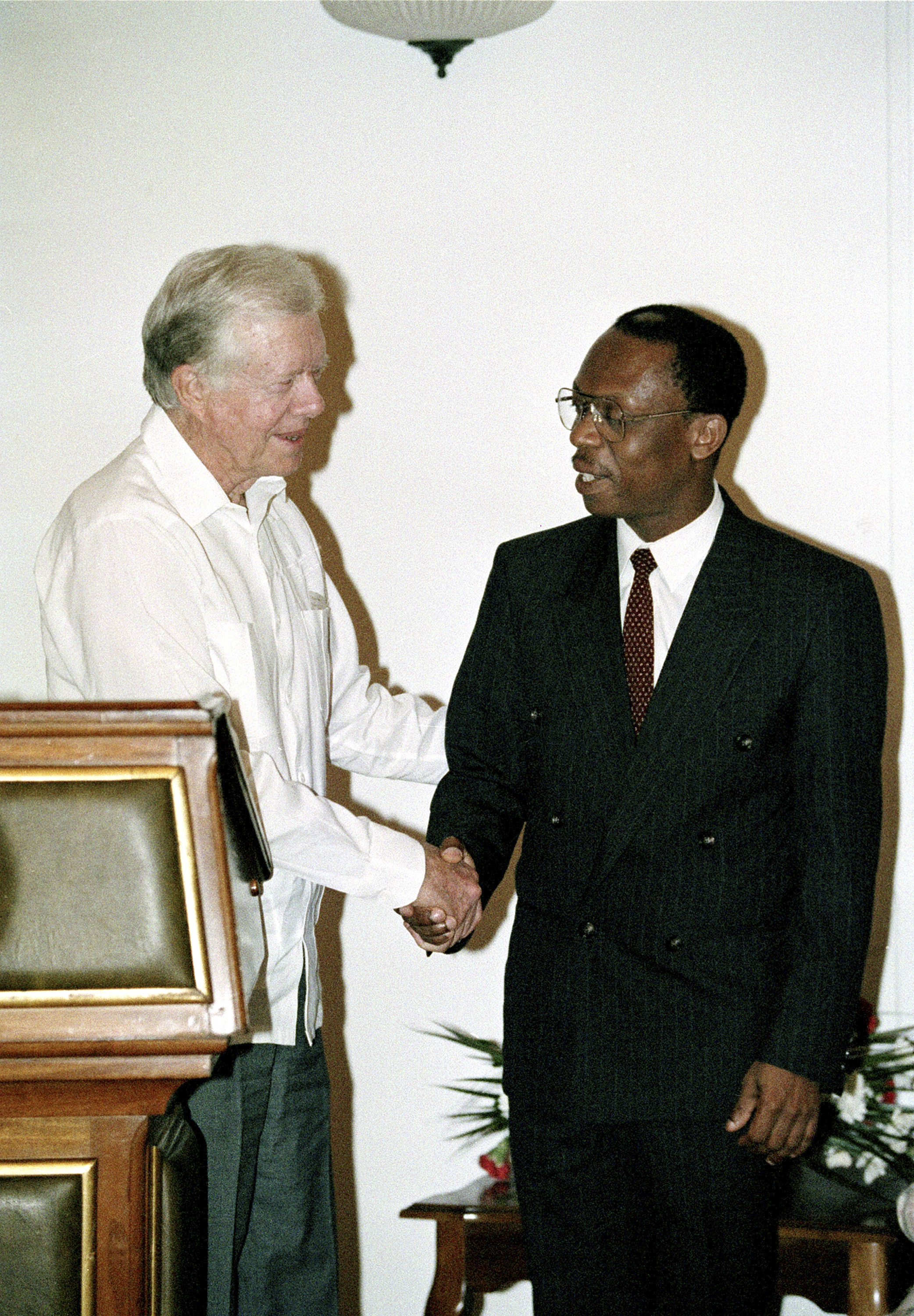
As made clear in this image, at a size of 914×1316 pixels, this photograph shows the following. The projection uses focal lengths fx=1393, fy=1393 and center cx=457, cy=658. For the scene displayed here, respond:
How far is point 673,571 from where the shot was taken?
2.16 m

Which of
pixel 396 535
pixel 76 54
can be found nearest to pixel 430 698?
pixel 396 535

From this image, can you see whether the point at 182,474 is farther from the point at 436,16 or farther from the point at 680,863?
the point at 436,16

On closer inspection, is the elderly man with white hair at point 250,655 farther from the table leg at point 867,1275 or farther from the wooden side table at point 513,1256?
the table leg at point 867,1275

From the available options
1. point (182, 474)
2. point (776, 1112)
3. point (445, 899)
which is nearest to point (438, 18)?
point (182, 474)

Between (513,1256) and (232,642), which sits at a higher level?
(232,642)

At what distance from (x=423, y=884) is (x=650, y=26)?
2.04 meters

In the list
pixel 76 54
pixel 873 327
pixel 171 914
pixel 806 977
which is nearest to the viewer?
pixel 171 914

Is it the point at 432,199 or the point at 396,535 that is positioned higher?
the point at 432,199

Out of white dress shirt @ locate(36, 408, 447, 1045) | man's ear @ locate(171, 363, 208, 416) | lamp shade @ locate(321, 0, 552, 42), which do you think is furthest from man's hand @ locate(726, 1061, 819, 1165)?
lamp shade @ locate(321, 0, 552, 42)

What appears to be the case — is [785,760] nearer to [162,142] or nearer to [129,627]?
[129,627]

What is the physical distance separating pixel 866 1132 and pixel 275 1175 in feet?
3.94

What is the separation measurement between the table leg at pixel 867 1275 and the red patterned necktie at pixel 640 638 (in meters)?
1.14

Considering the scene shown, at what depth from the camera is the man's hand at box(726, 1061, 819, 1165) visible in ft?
6.31

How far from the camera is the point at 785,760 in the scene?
203 cm
